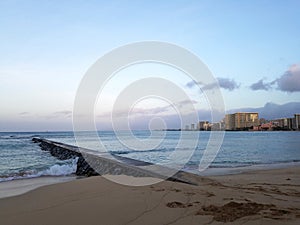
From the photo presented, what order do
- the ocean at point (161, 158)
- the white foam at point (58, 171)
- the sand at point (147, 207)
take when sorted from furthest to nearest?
the ocean at point (161, 158) → the white foam at point (58, 171) → the sand at point (147, 207)

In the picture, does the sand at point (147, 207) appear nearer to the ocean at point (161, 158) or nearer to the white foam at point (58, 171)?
the white foam at point (58, 171)

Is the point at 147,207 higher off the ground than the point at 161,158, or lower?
higher

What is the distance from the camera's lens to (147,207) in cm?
555

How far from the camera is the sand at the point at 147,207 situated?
15.7 feet

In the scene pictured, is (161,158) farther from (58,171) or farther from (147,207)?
(147,207)

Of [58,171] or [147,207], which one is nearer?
[147,207]

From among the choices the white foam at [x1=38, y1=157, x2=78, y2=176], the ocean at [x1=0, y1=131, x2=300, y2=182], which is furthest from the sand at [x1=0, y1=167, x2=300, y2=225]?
the ocean at [x1=0, y1=131, x2=300, y2=182]

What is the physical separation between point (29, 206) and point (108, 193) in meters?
1.80

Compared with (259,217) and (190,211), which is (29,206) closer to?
(190,211)

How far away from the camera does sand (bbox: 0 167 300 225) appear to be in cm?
480

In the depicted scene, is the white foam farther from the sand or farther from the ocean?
the sand

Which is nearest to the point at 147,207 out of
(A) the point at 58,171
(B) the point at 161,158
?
(A) the point at 58,171

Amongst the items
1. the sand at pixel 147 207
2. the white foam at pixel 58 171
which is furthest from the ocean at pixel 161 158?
the sand at pixel 147 207

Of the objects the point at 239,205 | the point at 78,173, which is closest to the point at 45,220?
the point at 239,205
